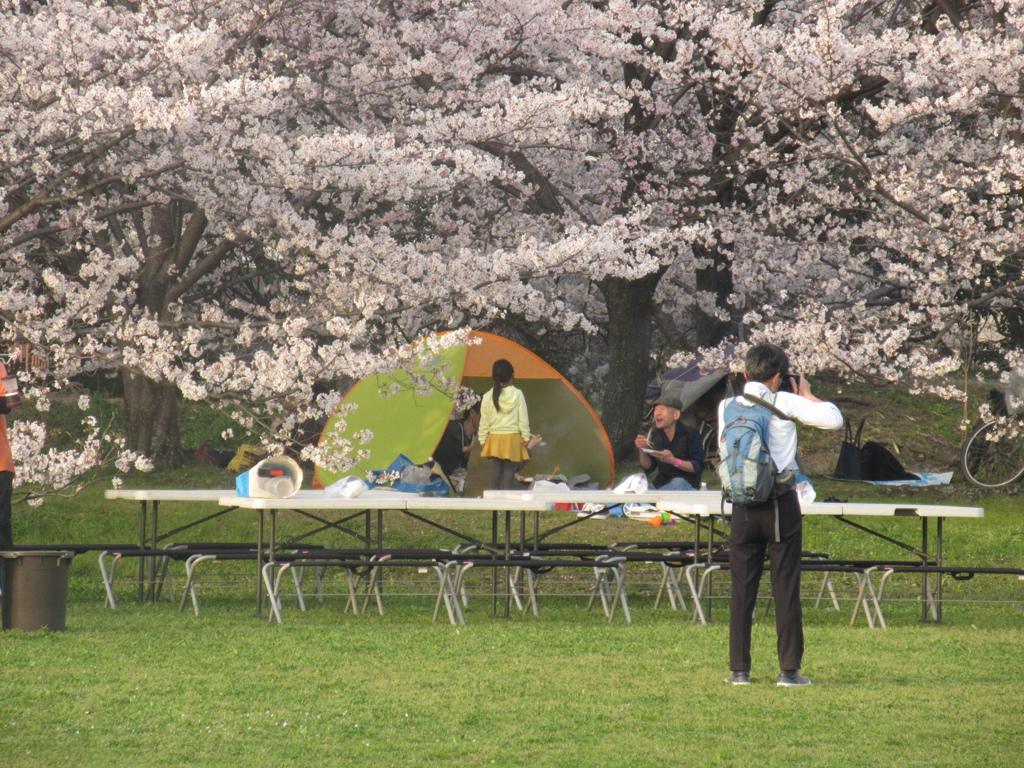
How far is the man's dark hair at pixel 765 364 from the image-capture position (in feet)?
19.0

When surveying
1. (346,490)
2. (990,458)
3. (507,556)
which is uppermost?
(990,458)

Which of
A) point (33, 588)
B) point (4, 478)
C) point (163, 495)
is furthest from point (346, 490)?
point (4, 478)

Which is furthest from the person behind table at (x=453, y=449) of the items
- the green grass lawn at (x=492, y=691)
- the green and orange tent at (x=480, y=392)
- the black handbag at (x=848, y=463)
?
the green grass lawn at (x=492, y=691)

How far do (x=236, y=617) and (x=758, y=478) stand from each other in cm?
396

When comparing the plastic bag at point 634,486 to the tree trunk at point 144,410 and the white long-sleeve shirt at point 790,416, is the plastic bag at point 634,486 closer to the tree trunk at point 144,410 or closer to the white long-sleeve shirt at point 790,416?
the white long-sleeve shirt at point 790,416

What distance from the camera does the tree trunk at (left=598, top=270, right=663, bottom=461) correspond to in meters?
15.4

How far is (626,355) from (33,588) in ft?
31.5

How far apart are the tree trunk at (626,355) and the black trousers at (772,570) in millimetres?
9639

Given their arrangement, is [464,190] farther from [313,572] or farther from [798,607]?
[798,607]

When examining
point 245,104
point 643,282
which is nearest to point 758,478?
point 245,104

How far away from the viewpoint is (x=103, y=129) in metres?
8.59

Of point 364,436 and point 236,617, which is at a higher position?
point 364,436

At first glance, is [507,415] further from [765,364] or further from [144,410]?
[765,364]

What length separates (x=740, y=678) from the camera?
5.79 m
